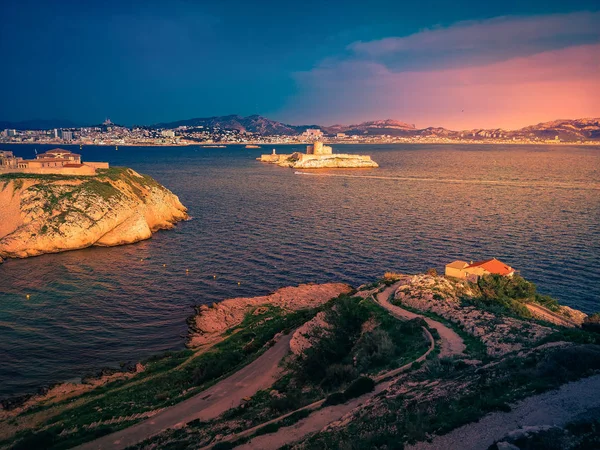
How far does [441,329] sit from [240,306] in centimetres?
1811

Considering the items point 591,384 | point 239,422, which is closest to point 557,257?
point 591,384

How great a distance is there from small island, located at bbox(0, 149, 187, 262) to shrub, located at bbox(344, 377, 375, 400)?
4480cm

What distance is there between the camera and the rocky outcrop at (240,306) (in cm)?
3294

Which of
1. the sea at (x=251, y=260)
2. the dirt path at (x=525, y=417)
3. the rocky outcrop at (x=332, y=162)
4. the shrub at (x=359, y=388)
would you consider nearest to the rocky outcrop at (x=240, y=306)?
the sea at (x=251, y=260)

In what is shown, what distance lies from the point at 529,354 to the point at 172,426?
52.0 feet

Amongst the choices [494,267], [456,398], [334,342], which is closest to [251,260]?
[494,267]

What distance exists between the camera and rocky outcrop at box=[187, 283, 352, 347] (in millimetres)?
32938

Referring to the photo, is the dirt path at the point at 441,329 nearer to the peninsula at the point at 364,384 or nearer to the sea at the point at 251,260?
the peninsula at the point at 364,384

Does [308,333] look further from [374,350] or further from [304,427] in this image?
[304,427]

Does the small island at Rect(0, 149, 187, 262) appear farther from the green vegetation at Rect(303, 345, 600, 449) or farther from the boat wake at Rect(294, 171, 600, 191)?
the boat wake at Rect(294, 171, 600, 191)

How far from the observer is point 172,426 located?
752 inches

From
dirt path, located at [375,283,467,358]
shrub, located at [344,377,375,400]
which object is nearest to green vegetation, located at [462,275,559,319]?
dirt path, located at [375,283,467,358]

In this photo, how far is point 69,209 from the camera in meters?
54.9

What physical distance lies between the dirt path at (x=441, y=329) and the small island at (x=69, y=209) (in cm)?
3711
